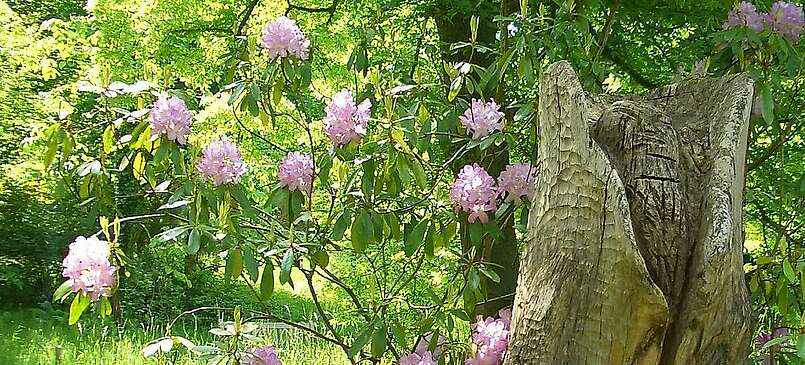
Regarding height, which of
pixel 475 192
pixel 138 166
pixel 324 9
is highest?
pixel 324 9

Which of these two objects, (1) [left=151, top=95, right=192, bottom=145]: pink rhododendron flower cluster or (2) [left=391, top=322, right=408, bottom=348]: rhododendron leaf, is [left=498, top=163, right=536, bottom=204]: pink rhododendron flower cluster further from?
(1) [left=151, top=95, right=192, bottom=145]: pink rhododendron flower cluster

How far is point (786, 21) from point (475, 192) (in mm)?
680

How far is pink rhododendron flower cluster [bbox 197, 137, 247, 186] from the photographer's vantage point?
1.41m

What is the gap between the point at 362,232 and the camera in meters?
1.48

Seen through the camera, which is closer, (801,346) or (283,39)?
(801,346)

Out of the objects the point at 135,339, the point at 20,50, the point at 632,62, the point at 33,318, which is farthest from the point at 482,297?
the point at 33,318

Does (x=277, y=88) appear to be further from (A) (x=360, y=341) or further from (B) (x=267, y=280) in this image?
(A) (x=360, y=341)

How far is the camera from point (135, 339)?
4.93 metres

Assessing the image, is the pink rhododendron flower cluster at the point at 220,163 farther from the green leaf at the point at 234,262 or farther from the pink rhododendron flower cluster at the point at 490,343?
the pink rhododendron flower cluster at the point at 490,343

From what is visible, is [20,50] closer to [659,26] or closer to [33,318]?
[33,318]

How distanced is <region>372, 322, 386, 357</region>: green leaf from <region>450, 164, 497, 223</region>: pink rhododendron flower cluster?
25 centimetres

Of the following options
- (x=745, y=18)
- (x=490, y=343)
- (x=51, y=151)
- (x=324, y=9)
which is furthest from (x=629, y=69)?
(x=51, y=151)

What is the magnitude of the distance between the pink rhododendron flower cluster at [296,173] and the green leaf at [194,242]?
20cm

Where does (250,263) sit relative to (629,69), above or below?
below
